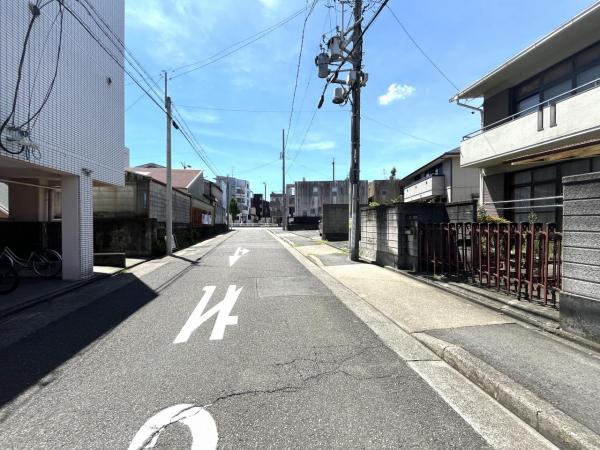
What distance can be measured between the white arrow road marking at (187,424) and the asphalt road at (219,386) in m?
0.01

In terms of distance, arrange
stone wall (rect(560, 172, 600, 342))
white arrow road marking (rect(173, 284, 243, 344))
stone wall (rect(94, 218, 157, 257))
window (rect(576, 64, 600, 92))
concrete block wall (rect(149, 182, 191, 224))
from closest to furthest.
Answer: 1. stone wall (rect(560, 172, 600, 342))
2. white arrow road marking (rect(173, 284, 243, 344))
3. window (rect(576, 64, 600, 92))
4. stone wall (rect(94, 218, 157, 257))
5. concrete block wall (rect(149, 182, 191, 224))

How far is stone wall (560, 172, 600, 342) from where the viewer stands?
467cm

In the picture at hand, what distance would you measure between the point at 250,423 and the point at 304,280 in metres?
7.39

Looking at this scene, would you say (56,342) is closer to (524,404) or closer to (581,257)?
(524,404)

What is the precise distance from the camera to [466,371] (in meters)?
4.11

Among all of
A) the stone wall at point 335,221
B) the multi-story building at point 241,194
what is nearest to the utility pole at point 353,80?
the stone wall at point 335,221

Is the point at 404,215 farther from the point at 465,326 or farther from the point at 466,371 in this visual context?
the point at 466,371

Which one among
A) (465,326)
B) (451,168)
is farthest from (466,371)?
(451,168)

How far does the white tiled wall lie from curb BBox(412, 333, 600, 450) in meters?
8.72

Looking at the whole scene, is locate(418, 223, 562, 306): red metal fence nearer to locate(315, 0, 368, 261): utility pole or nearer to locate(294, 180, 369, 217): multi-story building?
locate(315, 0, 368, 261): utility pole

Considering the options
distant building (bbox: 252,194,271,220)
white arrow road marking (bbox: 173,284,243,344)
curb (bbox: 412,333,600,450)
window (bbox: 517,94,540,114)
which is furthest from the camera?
distant building (bbox: 252,194,271,220)

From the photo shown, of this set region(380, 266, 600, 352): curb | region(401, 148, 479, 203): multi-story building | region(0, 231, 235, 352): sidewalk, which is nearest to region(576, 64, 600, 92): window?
region(380, 266, 600, 352): curb

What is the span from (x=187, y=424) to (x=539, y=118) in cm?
1339

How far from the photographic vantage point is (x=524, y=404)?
10.7 ft
